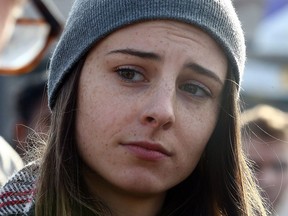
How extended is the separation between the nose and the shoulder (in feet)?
1.28

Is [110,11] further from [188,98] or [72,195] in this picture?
[72,195]

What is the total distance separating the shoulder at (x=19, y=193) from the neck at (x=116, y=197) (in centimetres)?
16

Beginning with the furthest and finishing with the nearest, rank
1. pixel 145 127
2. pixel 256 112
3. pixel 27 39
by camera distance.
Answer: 1. pixel 256 112
2. pixel 27 39
3. pixel 145 127

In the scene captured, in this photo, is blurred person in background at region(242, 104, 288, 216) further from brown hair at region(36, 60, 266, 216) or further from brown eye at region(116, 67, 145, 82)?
brown eye at region(116, 67, 145, 82)

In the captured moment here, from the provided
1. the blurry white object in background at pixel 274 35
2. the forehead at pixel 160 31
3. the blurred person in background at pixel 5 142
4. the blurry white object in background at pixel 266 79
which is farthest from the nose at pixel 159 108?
the blurry white object in background at pixel 266 79

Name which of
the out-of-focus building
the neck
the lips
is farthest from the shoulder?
the out-of-focus building

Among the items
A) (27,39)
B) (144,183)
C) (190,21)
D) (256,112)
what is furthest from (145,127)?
(256,112)

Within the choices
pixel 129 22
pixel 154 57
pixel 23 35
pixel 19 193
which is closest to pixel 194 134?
pixel 154 57

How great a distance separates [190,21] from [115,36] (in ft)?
0.68

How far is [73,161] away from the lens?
2562 millimetres

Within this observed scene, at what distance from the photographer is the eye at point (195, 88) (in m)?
2.58

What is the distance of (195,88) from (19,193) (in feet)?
1.83

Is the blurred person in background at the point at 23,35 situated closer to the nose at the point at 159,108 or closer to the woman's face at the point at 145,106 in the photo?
the woman's face at the point at 145,106

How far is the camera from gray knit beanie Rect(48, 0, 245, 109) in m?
2.56
